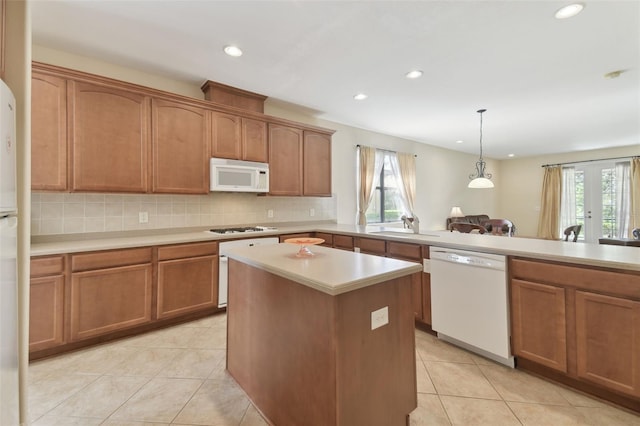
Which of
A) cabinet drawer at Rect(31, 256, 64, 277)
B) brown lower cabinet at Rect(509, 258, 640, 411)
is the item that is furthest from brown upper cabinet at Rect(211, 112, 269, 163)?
brown lower cabinet at Rect(509, 258, 640, 411)

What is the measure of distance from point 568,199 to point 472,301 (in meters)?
7.46

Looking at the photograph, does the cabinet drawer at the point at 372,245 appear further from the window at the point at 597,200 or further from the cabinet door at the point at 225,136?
the window at the point at 597,200

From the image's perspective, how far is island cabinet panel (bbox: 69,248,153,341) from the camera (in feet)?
7.39

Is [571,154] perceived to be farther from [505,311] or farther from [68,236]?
[68,236]

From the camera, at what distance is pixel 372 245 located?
3.08 meters

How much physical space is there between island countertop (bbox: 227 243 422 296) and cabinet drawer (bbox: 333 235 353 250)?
1.46 meters

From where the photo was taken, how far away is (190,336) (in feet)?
8.53

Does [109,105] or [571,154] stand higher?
[571,154]

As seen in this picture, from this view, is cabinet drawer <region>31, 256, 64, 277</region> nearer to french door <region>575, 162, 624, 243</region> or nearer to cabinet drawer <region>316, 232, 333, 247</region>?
cabinet drawer <region>316, 232, 333, 247</region>

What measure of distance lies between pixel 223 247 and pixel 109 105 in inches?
66.1

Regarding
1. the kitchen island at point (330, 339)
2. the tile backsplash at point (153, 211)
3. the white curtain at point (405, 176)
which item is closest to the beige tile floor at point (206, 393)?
the kitchen island at point (330, 339)

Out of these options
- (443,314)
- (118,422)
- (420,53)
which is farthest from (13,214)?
(420,53)

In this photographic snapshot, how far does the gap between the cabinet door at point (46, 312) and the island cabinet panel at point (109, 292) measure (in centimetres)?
7

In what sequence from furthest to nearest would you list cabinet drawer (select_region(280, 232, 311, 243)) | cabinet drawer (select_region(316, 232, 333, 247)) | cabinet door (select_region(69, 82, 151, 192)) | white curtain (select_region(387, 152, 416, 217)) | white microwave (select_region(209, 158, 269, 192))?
1. white curtain (select_region(387, 152, 416, 217))
2. cabinet drawer (select_region(316, 232, 333, 247))
3. cabinet drawer (select_region(280, 232, 311, 243))
4. white microwave (select_region(209, 158, 269, 192))
5. cabinet door (select_region(69, 82, 151, 192))
